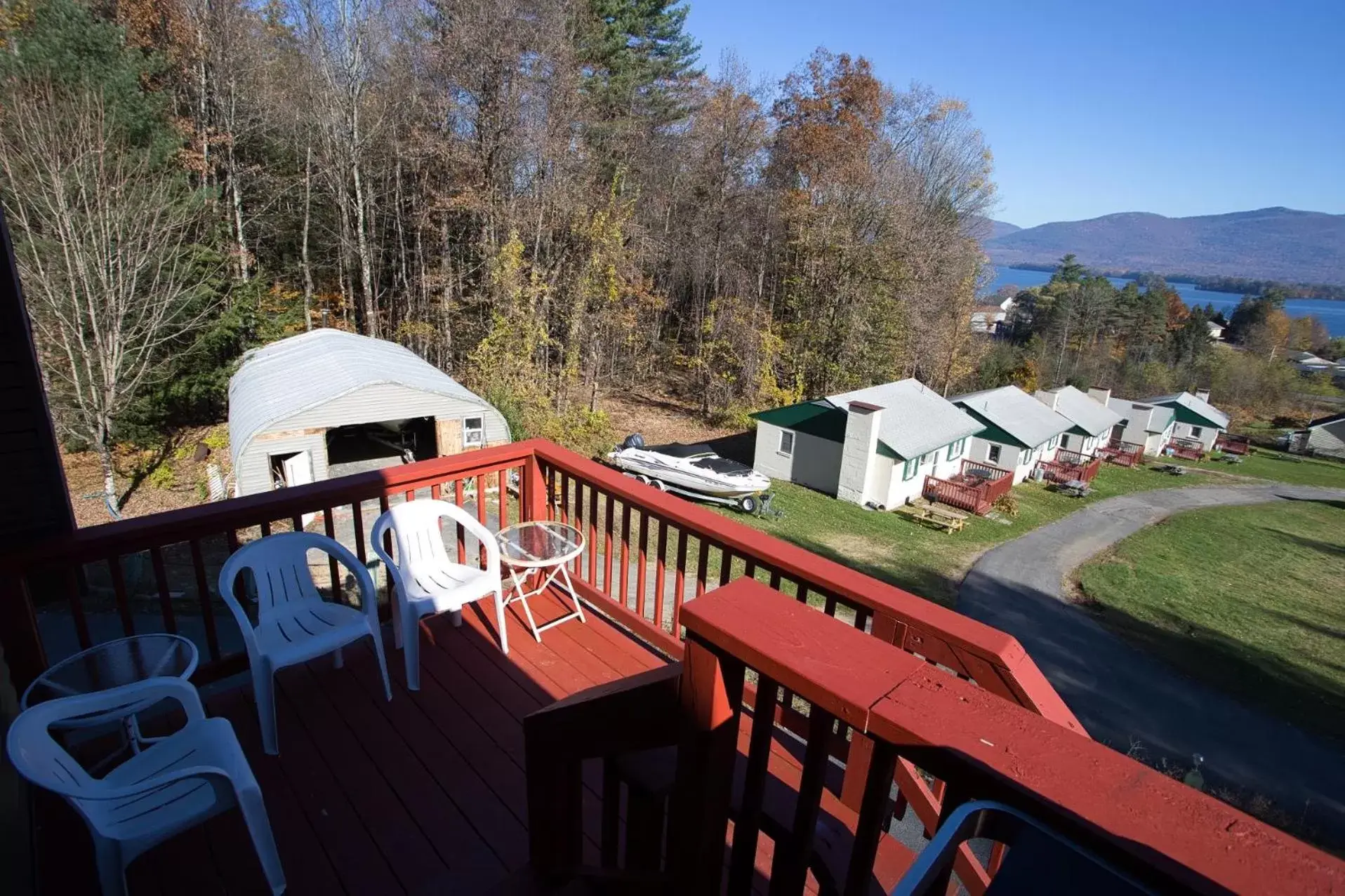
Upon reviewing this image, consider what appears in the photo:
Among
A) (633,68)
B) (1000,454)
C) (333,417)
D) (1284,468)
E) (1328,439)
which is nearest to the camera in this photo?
(333,417)

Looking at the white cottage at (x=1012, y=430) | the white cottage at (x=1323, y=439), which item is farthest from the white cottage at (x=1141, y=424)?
the white cottage at (x=1323, y=439)

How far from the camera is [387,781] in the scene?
2.25m

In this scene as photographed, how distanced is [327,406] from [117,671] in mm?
8314

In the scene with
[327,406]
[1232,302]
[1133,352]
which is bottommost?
[1133,352]

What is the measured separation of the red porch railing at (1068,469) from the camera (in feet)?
71.2

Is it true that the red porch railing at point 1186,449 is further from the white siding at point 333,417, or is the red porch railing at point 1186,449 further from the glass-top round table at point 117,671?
the glass-top round table at point 117,671

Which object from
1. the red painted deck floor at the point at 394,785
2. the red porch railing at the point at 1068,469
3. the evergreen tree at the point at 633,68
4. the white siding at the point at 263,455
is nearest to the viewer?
the red painted deck floor at the point at 394,785

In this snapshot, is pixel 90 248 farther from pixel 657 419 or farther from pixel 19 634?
pixel 657 419

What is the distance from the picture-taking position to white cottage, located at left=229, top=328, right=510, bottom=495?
950cm

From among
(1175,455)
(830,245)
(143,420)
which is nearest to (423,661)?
(143,420)

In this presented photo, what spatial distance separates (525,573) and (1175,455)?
114ft

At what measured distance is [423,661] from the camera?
2.89 m

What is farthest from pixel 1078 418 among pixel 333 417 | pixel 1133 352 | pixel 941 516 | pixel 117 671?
pixel 117 671

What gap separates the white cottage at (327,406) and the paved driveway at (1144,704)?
9667 mm
